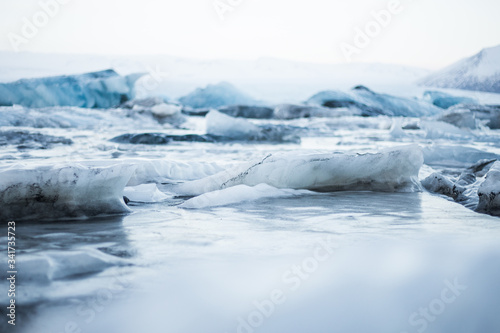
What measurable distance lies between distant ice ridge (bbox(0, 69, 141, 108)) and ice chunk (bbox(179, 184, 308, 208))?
13.9 meters

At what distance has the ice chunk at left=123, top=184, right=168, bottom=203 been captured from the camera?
239cm

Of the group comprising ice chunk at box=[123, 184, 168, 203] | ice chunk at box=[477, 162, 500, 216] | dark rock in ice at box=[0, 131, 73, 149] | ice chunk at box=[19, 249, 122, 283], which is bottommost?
dark rock in ice at box=[0, 131, 73, 149]

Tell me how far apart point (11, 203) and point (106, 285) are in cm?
89

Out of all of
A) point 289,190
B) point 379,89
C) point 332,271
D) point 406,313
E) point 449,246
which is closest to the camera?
point 406,313

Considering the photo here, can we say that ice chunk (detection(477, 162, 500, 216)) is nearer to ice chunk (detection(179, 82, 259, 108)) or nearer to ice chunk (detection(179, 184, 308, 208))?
ice chunk (detection(179, 184, 308, 208))

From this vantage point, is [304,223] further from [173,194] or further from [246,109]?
[246,109]

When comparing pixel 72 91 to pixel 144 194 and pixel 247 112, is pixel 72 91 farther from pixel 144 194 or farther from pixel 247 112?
pixel 144 194

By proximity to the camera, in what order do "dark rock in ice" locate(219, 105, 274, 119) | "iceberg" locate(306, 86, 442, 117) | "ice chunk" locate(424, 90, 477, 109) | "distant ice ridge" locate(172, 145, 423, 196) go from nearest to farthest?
"distant ice ridge" locate(172, 145, 423, 196)
"dark rock in ice" locate(219, 105, 274, 119)
"iceberg" locate(306, 86, 442, 117)
"ice chunk" locate(424, 90, 477, 109)

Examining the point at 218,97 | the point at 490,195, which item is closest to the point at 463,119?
the point at 490,195

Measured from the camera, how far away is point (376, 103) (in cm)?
1930

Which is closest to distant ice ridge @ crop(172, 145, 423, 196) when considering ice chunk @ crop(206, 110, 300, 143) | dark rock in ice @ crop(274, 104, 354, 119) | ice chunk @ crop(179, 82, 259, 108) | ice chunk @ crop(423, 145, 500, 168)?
ice chunk @ crop(423, 145, 500, 168)

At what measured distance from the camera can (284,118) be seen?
16.1 metres

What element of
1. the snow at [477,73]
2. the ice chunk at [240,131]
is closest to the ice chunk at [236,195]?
the ice chunk at [240,131]

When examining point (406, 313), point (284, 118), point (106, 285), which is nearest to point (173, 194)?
point (106, 285)
